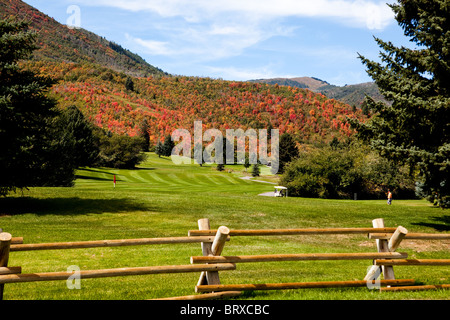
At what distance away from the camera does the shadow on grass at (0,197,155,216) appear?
21.7 metres

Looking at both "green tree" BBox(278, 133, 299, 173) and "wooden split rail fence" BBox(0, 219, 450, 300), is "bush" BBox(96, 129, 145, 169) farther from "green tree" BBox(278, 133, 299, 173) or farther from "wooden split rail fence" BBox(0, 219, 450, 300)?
"wooden split rail fence" BBox(0, 219, 450, 300)

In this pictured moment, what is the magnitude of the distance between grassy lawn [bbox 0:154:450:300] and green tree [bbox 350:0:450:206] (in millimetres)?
4526

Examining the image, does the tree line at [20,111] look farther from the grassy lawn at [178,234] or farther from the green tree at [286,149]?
the green tree at [286,149]

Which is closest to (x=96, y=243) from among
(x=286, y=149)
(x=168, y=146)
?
(x=286, y=149)

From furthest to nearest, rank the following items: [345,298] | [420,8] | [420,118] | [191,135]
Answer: [191,135] → [420,8] → [420,118] → [345,298]

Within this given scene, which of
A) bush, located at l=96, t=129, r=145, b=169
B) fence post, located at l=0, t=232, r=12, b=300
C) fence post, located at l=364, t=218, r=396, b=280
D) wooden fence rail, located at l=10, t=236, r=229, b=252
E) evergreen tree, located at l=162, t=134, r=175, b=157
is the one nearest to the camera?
fence post, located at l=0, t=232, r=12, b=300

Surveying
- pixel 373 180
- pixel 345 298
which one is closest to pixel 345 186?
pixel 373 180

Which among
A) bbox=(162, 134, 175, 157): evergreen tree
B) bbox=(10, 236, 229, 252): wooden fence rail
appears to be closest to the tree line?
bbox=(10, 236, 229, 252): wooden fence rail

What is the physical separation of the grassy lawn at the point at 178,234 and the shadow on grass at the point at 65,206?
56mm

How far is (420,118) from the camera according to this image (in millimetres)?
17750

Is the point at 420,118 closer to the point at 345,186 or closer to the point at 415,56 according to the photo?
the point at 415,56

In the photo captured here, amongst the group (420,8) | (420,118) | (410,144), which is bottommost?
(410,144)

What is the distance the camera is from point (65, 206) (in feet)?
76.3
